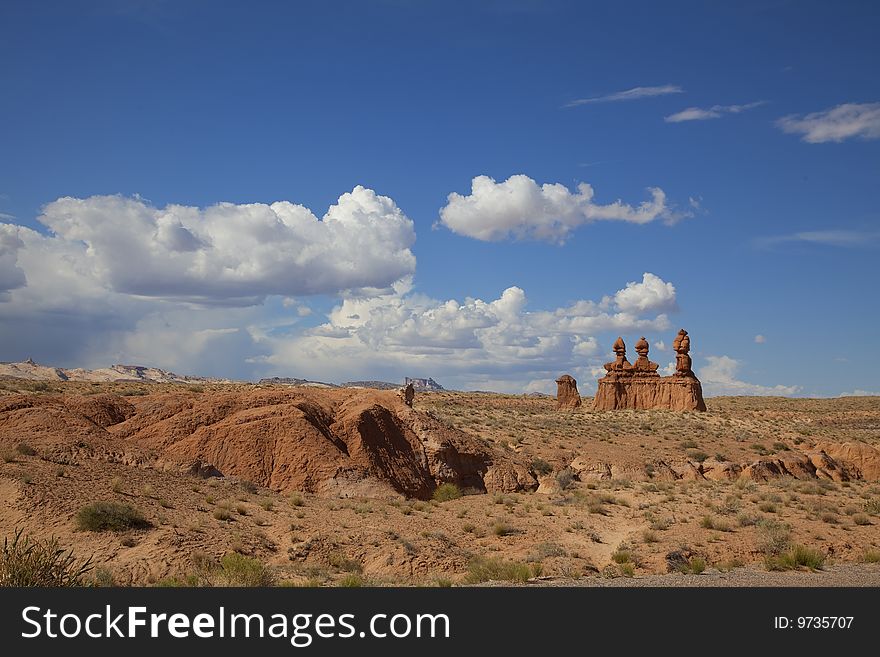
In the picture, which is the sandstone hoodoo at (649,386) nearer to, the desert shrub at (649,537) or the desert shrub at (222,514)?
the desert shrub at (649,537)

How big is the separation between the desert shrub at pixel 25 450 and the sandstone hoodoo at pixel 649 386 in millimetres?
52404

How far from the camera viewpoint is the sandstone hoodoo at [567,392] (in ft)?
223

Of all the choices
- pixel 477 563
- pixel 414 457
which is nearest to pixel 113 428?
pixel 414 457

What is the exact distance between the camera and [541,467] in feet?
92.8

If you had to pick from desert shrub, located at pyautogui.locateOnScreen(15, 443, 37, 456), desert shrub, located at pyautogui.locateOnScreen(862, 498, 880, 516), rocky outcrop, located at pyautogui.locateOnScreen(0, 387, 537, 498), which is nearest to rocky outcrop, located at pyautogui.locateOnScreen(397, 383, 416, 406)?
rocky outcrop, located at pyautogui.locateOnScreen(0, 387, 537, 498)

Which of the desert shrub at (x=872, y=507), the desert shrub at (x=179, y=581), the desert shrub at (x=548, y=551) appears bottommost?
the desert shrub at (x=872, y=507)

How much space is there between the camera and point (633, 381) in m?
64.8

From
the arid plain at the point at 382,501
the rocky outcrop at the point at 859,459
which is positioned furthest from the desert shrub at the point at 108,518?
the rocky outcrop at the point at 859,459

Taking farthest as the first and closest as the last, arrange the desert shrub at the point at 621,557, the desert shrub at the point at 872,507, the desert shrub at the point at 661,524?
1. the desert shrub at the point at 872,507
2. the desert shrub at the point at 661,524
3. the desert shrub at the point at 621,557

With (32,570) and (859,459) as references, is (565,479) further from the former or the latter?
(32,570)

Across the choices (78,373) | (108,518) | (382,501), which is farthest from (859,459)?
(78,373)

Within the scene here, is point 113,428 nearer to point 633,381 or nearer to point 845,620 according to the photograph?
point 845,620

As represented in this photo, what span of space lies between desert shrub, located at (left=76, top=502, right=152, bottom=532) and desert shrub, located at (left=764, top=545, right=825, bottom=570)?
1257 centimetres

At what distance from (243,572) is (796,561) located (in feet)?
34.4
